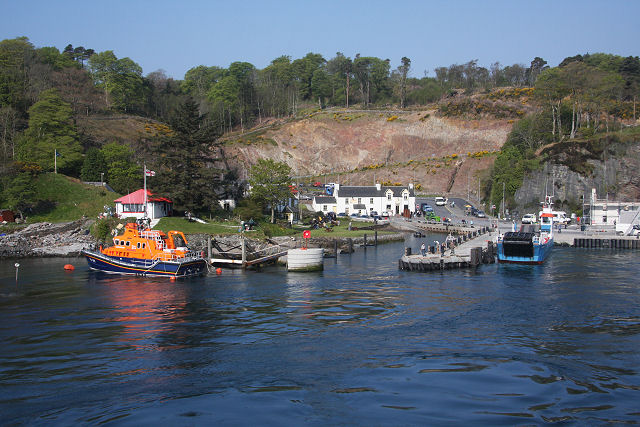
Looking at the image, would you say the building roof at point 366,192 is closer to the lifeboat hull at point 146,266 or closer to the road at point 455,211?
the road at point 455,211

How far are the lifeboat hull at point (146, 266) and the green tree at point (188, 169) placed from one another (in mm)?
18280

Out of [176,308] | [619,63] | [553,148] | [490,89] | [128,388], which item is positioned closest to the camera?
[128,388]

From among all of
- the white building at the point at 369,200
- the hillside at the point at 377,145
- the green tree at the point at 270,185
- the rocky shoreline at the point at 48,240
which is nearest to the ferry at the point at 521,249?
the green tree at the point at 270,185

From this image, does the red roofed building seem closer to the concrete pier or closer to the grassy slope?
the grassy slope

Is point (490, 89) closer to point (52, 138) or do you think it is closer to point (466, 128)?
point (466, 128)

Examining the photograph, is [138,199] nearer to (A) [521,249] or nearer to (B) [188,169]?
(B) [188,169]

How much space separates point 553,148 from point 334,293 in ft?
237

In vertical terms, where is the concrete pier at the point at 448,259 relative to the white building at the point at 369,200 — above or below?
below

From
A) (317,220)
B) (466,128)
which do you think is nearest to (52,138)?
(317,220)

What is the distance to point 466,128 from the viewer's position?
131 m

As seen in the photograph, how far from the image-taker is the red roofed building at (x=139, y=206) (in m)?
59.8

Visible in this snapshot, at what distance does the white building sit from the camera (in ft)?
313

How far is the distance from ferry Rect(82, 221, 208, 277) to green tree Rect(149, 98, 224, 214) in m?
17.4

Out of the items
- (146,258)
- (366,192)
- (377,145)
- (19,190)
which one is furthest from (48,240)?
(377,145)
